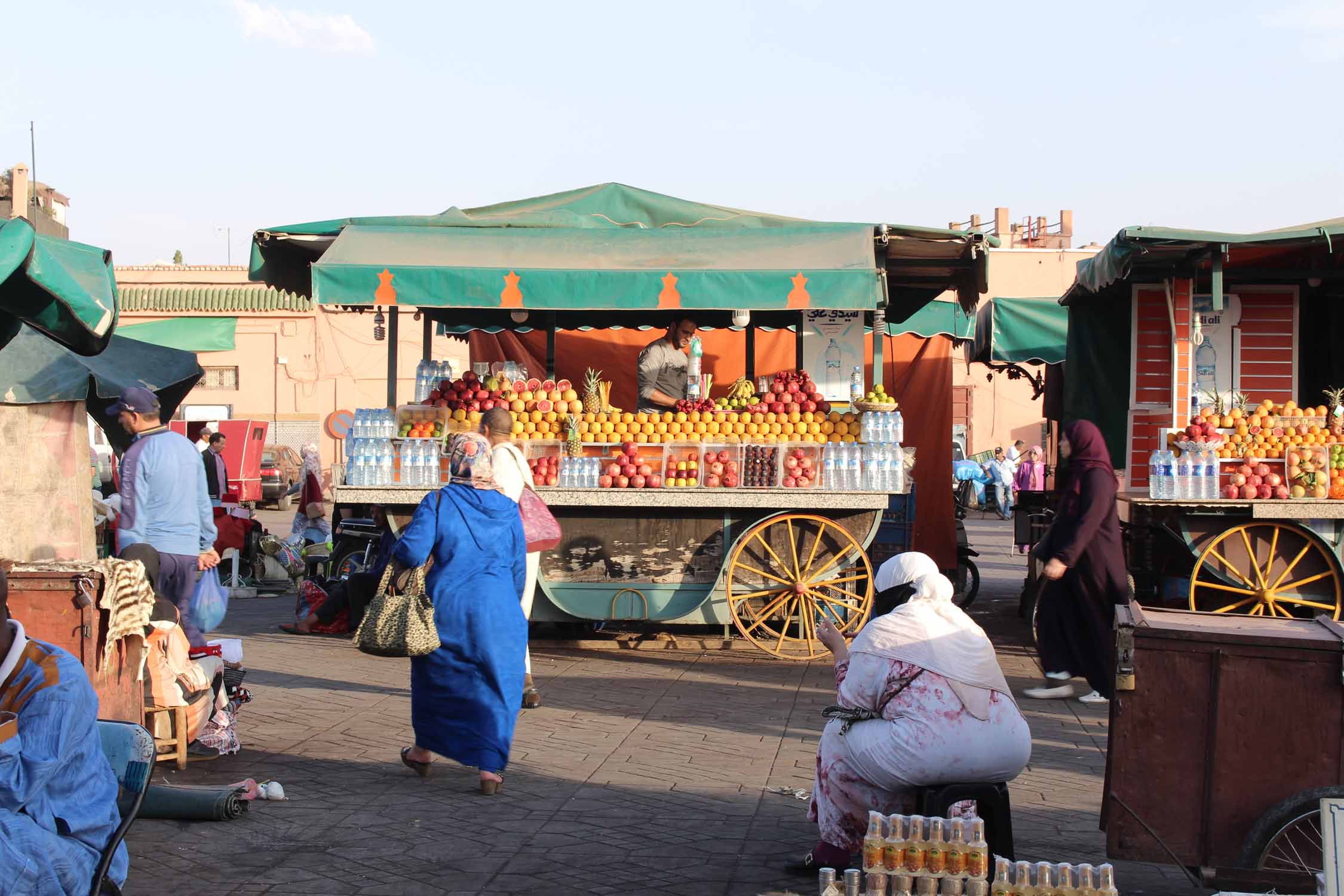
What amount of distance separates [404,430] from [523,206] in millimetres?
2920

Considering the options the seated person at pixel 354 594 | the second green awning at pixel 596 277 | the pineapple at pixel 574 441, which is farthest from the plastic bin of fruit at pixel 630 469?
the seated person at pixel 354 594

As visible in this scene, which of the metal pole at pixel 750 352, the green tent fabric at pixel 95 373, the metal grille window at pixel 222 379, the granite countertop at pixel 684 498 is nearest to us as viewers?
the green tent fabric at pixel 95 373

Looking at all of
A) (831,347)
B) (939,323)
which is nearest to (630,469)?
(831,347)

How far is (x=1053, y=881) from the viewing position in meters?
3.29

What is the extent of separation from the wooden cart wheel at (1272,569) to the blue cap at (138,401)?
7155mm

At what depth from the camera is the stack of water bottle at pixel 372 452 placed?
32.2ft

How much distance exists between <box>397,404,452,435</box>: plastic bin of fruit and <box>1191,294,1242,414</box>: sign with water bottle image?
22.0 feet

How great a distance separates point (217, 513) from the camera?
12.7 meters

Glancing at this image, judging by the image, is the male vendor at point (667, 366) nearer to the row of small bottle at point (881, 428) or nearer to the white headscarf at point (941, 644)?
the row of small bottle at point (881, 428)

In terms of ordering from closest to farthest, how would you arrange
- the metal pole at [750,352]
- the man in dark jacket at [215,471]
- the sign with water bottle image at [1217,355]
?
the sign with water bottle image at [1217,355] < the metal pole at [750,352] < the man in dark jacket at [215,471]

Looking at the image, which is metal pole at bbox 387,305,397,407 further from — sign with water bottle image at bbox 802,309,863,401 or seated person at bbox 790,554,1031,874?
seated person at bbox 790,554,1031,874

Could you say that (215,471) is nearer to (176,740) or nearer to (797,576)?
(797,576)

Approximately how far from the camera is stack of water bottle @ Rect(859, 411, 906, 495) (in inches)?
379

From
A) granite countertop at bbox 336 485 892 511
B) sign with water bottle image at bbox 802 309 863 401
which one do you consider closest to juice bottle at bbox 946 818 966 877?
granite countertop at bbox 336 485 892 511
